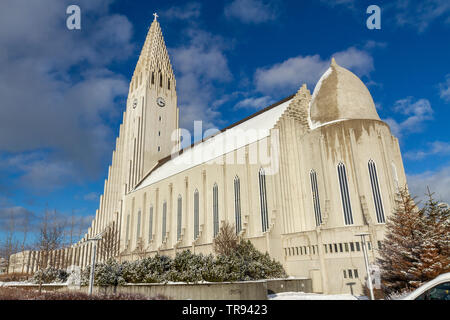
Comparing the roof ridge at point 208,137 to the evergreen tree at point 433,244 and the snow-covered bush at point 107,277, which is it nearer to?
the evergreen tree at point 433,244

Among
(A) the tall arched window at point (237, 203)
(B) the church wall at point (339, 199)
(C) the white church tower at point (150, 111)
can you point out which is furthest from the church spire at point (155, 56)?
(B) the church wall at point (339, 199)

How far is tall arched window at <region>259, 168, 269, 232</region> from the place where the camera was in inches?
1293

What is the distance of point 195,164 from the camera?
1774 inches

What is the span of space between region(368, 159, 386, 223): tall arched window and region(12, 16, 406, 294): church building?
0.09 meters

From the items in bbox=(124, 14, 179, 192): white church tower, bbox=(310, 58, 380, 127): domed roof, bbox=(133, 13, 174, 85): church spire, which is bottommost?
bbox=(310, 58, 380, 127): domed roof

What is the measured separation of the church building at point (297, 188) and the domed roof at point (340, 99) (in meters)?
0.12

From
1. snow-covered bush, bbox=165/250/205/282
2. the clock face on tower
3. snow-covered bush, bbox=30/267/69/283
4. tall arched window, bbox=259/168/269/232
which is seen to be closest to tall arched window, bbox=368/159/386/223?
tall arched window, bbox=259/168/269/232

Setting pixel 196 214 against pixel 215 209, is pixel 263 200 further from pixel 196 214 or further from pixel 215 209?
pixel 196 214

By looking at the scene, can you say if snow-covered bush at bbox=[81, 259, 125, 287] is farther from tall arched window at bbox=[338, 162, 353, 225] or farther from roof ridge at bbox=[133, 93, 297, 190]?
roof ridge at bbox=[133, 93, 297, 190]

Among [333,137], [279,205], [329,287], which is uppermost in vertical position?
[333,137]

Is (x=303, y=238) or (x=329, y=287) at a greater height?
(x=303, y=238)

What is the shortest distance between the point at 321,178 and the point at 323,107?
830 cm
